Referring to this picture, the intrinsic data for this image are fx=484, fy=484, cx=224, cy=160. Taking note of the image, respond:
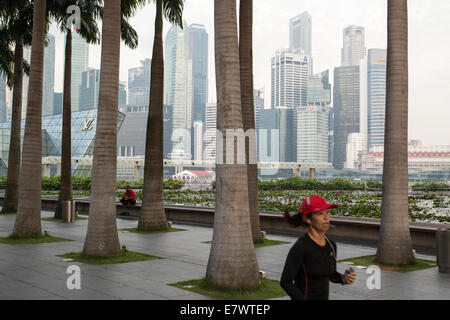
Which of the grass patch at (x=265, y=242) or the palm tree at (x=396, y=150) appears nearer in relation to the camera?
the palm tree at (x=396, y=150)

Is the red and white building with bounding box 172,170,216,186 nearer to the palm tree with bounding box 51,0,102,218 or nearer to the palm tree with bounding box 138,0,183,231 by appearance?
the palm tree with bounding box 51,0,102,218

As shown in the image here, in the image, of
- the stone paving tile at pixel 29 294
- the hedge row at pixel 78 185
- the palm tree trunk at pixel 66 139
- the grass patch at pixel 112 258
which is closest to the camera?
the stone paving tile at pixel 29 294

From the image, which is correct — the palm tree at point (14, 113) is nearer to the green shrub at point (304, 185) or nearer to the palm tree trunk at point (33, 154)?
the palm tree trunk at point (33, 154)

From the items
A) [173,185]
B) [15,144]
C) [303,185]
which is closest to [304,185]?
[303,185]

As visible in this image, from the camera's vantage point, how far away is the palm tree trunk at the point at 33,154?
45.5ft

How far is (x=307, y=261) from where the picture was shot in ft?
12.6

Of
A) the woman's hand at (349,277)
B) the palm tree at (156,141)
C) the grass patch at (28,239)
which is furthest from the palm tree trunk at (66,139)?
the woman's hand at (349,277)

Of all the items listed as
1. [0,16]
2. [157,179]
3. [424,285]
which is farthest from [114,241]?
[0,16]

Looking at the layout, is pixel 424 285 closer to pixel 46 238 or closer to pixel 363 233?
pixel 363 233

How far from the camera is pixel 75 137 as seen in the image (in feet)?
216

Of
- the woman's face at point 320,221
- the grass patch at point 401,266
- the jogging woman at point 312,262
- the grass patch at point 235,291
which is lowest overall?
the grass patch at point 401,266

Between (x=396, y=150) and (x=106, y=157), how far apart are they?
6.48 metres

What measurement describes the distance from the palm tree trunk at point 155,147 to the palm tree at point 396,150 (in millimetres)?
8022
